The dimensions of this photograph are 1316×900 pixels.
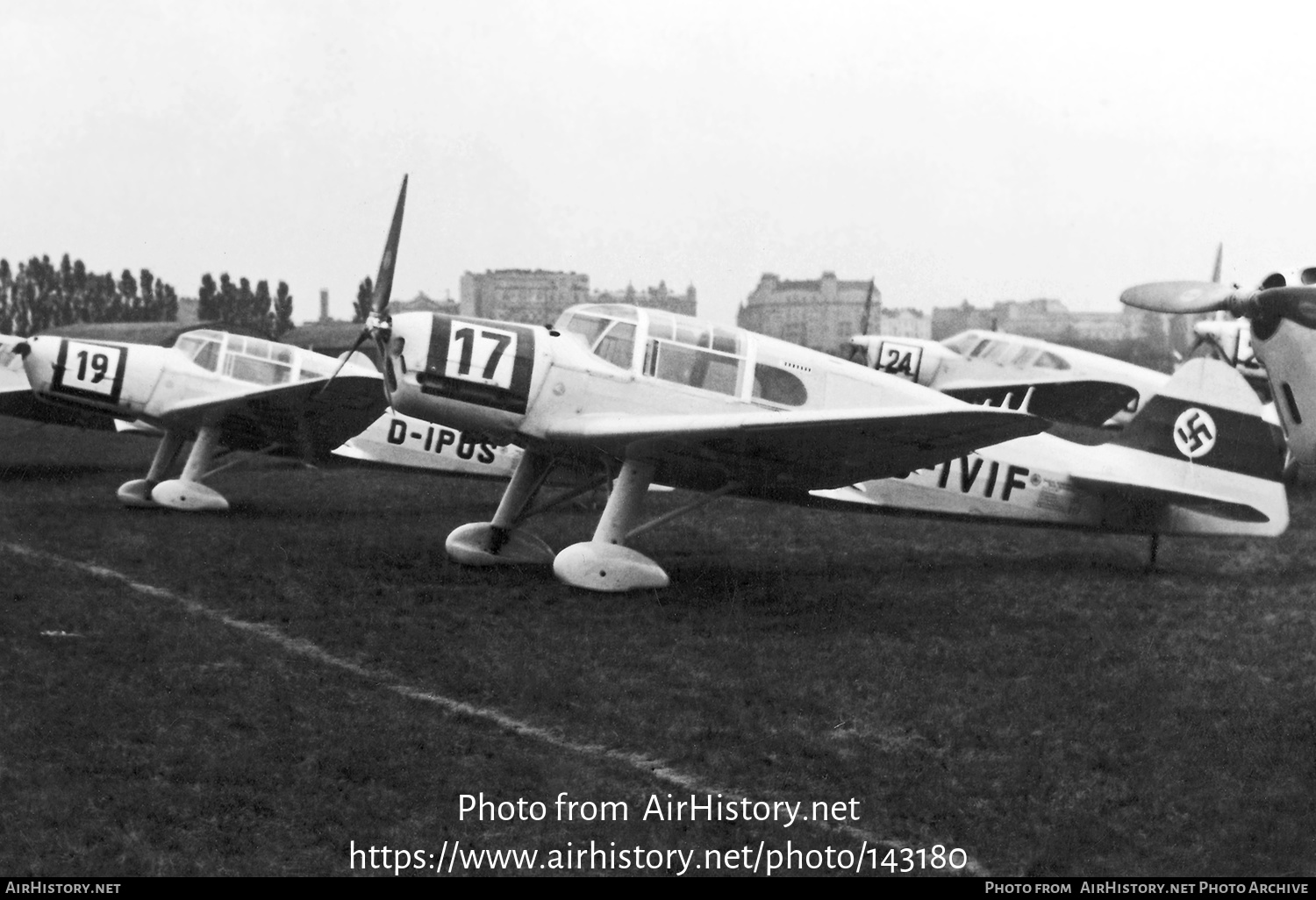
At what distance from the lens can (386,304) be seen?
886 centimetres

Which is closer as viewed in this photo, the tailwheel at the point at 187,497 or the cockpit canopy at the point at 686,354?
the cockpit canopy at the point at 686,354

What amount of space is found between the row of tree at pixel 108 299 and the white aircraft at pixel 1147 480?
30150 mm

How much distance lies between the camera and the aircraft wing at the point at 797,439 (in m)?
7.34

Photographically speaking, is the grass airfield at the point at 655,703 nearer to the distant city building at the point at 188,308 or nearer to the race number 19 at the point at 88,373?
the race number 19 at the point at 88,373

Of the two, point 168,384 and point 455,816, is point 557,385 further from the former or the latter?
point 168,384

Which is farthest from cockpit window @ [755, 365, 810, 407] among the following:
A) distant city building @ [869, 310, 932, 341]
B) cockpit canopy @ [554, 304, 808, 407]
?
distant city building @ [869, 310, 932, 341]

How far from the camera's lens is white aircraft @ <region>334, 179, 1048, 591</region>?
8258 mm

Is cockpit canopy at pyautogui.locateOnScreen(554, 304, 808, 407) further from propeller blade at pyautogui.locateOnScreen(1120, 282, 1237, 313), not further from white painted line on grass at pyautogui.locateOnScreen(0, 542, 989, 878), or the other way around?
propeller blade at pyautogui.locateOnScreen(1120, 282, 1237, 313)

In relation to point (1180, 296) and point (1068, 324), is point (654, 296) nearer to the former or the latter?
point (1180, 296)

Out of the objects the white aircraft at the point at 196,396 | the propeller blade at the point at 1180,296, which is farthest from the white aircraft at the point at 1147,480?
the white aircraft at the point at 196,396

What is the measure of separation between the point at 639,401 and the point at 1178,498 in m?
4.26

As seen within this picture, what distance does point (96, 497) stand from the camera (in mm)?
13898

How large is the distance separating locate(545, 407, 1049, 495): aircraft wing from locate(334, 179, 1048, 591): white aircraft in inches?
0.6
